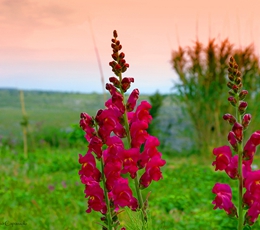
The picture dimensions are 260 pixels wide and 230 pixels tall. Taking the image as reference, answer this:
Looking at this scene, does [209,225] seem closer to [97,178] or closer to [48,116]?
[97,178]

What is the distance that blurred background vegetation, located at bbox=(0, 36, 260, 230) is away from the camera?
5273 mm

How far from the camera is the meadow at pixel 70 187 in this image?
4.90 meters

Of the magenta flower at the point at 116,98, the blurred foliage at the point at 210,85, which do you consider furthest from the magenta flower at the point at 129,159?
the blurred foliage at the point at 210,85

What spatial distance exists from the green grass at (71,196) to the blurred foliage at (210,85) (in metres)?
0.90

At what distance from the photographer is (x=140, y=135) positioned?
7.63ft

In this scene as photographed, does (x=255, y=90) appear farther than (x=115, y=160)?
Yes

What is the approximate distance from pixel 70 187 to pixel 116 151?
492cm

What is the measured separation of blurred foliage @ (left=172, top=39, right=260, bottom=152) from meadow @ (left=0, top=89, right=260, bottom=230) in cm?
70

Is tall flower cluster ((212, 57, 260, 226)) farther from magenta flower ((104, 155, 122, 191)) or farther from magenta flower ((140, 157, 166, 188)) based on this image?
magenta flower ((104, 155, 122, 191))

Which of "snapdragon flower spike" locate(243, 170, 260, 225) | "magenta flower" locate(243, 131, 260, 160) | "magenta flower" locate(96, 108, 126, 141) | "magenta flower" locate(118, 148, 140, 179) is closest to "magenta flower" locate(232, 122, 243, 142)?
"magenta flower" locate(243, 131, 260, 160)

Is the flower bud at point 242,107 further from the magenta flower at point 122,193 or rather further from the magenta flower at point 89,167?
the magenta flower at point 89,167

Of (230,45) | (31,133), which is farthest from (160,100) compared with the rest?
(31,133)

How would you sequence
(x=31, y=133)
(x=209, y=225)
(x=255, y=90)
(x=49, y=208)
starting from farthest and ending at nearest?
(x=31, y=133), (x=255, y=90), (x=49, y=208), (x=209, y=225)

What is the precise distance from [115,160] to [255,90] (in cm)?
959
